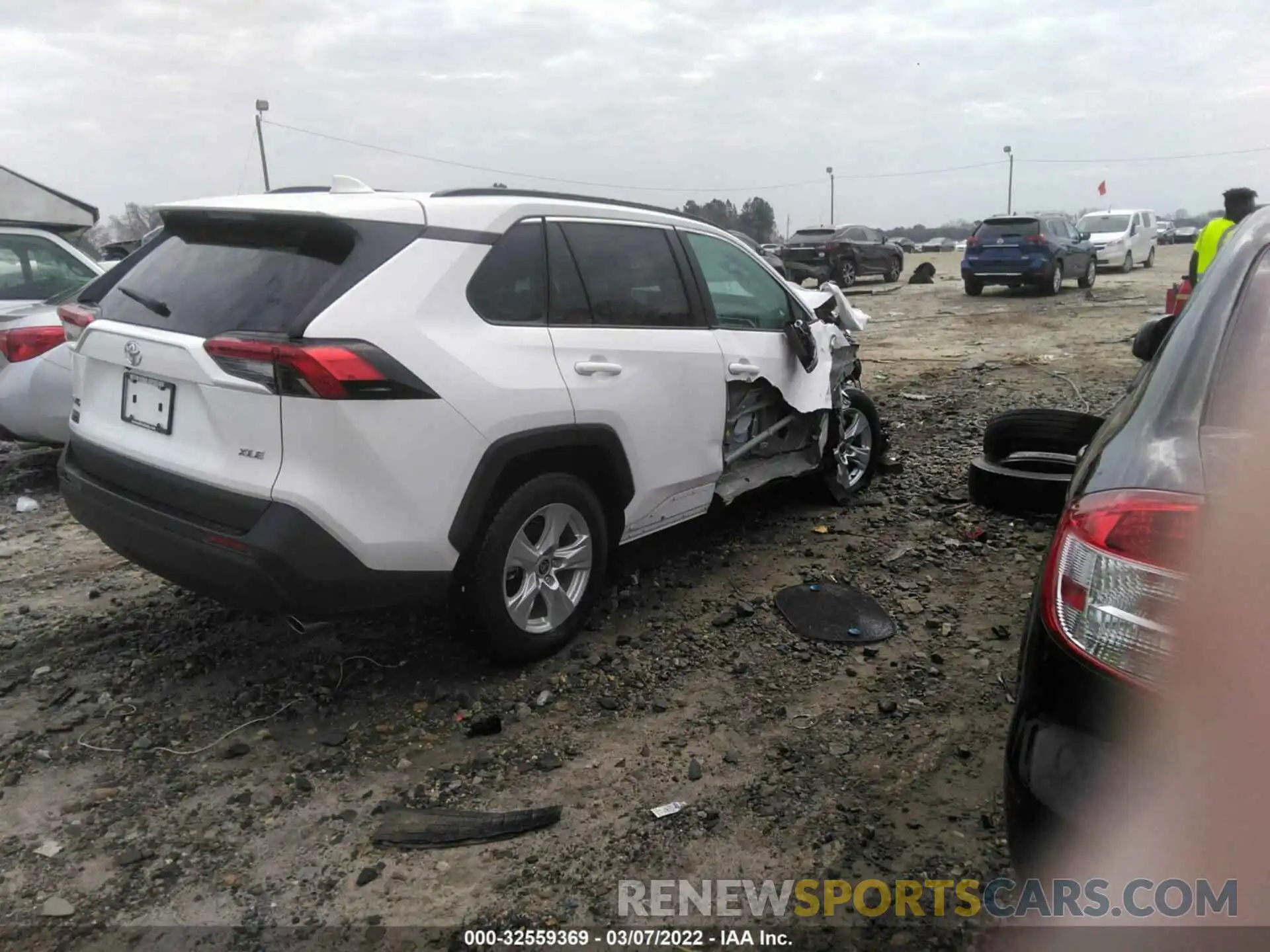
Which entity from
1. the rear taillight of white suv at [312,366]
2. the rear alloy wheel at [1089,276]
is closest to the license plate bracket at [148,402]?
the rear taillight of white suv at [312,366]

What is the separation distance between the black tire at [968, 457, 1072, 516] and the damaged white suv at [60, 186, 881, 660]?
5.41ft

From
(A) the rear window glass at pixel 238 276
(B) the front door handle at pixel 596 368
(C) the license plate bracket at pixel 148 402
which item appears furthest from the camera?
(B) the front door handle at pixel 596 368

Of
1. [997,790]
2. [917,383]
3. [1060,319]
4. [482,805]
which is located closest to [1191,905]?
[997,790]

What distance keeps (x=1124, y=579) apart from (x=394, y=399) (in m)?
2.06

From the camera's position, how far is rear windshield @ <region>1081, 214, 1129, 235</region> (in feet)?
75.3

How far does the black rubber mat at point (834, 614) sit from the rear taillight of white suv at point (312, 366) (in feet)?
6.84

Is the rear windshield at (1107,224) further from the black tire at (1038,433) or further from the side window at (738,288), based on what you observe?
the side window at (738,288)

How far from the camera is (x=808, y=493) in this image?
5504 mm

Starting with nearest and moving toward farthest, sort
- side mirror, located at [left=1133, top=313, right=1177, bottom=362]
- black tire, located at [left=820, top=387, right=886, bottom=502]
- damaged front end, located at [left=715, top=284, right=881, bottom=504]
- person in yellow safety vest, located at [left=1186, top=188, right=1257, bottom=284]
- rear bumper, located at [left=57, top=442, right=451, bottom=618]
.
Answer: rear bumper, located at [left=57, top=442, right=451, bottom=618], side mirror, located at [left=1133, top=313, right=1177, bottom=362], damaged front end, located at [left=715, top=284, right=881, bottom=504], black tire, located at [left=820, top=387, right=886, bottom=502], person in yellow safety vest, located at [left=1186, top=188, right=1257, bottom=284]

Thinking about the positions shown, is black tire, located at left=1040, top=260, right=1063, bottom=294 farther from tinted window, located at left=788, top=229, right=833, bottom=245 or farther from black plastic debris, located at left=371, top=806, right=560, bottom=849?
black plastic debris, located at left=371, top=806, right=560, bottom=849

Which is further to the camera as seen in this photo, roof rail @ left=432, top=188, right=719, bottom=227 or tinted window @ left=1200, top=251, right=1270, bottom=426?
roof rail @ left=432, top=188, right=719, bottom=227

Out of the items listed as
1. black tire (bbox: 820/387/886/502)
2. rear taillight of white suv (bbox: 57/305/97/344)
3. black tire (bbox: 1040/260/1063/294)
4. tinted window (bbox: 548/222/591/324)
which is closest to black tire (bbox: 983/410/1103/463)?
black tire (bbox: 820/387/886/502)

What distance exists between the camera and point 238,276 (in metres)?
2.98

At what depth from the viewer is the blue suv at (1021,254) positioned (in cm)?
1762
